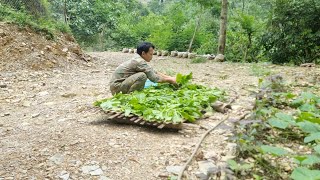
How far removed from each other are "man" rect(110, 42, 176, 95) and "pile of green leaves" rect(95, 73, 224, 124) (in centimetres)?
15

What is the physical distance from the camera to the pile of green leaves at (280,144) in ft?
7.48

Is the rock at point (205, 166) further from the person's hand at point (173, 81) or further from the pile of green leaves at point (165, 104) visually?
the person's hand at point (173, 81)

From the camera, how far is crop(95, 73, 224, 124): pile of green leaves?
11.3ft

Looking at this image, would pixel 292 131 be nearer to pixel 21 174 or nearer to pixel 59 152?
pixel 59 152

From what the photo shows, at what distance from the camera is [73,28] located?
1448 cm

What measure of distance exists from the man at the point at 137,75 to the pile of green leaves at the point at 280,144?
135cm

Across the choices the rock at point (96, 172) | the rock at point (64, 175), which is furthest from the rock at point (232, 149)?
the rock at point (64, 175)

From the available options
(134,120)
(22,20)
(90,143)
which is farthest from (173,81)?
(22,20)

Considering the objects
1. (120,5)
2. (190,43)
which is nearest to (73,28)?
(120,5)

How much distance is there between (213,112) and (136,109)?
0.92 metres

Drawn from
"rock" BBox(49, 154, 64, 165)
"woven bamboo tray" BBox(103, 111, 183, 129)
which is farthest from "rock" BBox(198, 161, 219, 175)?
"rock" BBox(49, 154, 64, 165)

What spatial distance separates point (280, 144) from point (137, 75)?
2000 mm

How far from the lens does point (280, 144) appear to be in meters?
3.04

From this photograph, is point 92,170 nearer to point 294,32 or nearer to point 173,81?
point 173,81
